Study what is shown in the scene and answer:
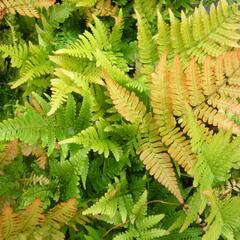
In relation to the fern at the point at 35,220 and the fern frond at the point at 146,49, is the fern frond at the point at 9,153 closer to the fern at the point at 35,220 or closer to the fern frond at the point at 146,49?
the fern at the point at 35,220

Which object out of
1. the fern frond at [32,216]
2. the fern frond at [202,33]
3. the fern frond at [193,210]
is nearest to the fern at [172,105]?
the fern frond at [193,210]

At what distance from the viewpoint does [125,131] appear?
2.37 meters

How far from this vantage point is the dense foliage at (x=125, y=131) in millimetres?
2199

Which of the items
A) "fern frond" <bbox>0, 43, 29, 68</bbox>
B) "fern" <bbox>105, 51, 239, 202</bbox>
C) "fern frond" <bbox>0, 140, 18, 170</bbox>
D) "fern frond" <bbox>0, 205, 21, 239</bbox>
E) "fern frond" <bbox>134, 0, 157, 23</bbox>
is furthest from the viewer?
"fern frond" <bbox>134, 0, 157, 23</bbox>

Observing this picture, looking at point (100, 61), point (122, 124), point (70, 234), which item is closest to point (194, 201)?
point (122, 124)

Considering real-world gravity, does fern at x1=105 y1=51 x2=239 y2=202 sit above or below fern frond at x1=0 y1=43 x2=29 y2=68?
below

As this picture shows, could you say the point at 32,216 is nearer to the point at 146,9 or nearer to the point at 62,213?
the point at 62,213

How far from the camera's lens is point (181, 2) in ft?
9.46

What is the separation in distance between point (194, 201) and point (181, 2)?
1385 millimetres

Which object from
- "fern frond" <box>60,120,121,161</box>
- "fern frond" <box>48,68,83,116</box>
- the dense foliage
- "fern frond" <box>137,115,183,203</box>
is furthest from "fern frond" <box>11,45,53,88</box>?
"fern frond" <box>137,115,183,203</box>

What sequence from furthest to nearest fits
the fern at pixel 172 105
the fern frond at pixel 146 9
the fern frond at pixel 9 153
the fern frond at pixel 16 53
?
the fern frond at pixel 146 9, the fern frond at pixel 16 53, the fern frond at pixel 9 153, the fern at pixel 172 105

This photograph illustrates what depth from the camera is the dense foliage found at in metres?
2.20

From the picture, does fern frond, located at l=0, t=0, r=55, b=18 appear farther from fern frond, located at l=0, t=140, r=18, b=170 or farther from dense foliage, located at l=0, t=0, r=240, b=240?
fern frond, located at l=0, t=140, r=18, b=170

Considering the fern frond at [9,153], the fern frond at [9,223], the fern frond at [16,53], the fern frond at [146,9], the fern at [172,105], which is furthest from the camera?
the fern frond at [146,9]
